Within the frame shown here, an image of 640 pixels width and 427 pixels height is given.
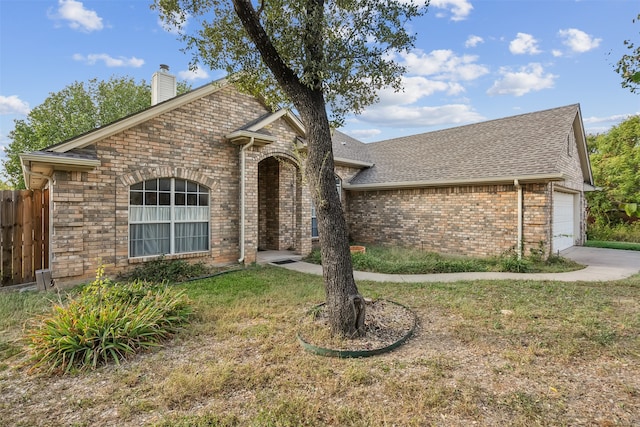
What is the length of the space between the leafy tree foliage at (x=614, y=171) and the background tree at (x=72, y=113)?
29.3m

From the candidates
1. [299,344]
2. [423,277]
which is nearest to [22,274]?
[299,344]

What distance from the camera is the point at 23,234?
775 cm

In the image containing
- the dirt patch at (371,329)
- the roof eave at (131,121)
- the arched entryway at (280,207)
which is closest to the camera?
the dirt patch at (371,329)

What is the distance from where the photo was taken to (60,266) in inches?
271

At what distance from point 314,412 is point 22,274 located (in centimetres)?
875

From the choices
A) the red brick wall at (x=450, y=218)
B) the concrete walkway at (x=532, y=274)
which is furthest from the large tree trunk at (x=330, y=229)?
the red brick wall at (x=450, y=218)

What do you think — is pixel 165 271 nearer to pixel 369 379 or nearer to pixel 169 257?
pixel 169 257

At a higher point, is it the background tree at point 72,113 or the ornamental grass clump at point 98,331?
the background tree at point 72,113

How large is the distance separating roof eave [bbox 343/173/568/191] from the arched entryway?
3492 millimetres

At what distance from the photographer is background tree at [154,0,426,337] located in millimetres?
4492

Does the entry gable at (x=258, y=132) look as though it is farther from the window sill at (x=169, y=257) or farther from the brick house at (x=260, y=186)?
the window sill at (x=169, y=257)

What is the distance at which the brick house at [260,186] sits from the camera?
7.28 meters

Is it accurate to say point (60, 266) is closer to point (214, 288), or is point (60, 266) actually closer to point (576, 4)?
point (214, 288)

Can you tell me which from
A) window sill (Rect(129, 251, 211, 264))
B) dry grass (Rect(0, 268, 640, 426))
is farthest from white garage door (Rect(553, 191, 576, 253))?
window sill (Rect(129, 251, 211, 264))
